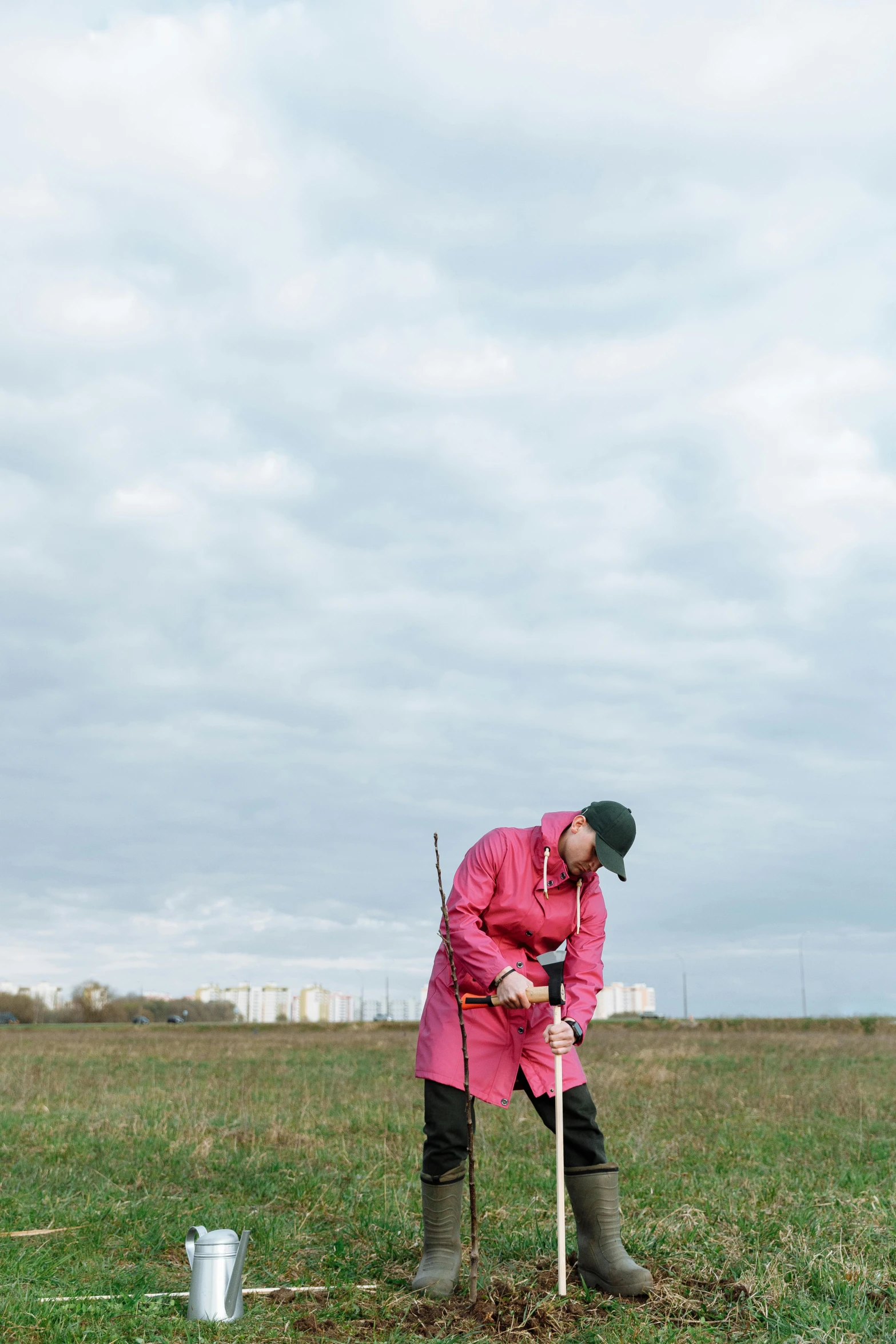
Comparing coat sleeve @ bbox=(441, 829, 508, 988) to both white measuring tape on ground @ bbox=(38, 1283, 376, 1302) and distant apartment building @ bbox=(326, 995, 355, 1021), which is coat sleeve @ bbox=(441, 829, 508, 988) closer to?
white measuring tape on ground @ bbox=(38, 1283, 376, 1302)

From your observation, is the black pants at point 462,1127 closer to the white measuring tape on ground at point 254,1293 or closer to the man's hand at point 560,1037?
the man's hand at point 560,1037

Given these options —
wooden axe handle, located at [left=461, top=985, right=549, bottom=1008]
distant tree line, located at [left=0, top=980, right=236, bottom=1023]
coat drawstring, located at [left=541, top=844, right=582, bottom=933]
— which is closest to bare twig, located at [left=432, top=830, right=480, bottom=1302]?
wooden axe handle, located at [left=461, top=985, right=549, bottom=1008]

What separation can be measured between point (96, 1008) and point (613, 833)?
84989 mm

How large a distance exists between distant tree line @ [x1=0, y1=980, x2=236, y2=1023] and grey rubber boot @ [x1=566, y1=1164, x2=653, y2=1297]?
82198 millimetres

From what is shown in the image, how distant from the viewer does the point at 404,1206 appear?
22.3ft

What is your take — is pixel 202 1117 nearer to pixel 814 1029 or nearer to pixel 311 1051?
pixel 311 1051

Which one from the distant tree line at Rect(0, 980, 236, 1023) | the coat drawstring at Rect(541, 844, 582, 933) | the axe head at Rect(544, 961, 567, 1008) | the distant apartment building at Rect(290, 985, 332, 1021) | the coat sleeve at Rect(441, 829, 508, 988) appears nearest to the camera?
the axe head at Rect(544, 961, 567, 1008)

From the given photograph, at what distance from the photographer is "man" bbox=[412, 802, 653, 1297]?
491 cm

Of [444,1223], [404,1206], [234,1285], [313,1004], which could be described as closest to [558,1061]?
[444,1223]

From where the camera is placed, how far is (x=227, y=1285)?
4.50 metres

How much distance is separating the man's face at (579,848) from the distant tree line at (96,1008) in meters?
82.7

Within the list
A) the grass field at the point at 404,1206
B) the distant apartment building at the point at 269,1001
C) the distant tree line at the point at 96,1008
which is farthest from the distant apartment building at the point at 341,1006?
the grass field at the point at 404,1206

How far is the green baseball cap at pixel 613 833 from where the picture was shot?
4879 millimetres

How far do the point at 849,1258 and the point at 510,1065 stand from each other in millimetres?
1903
